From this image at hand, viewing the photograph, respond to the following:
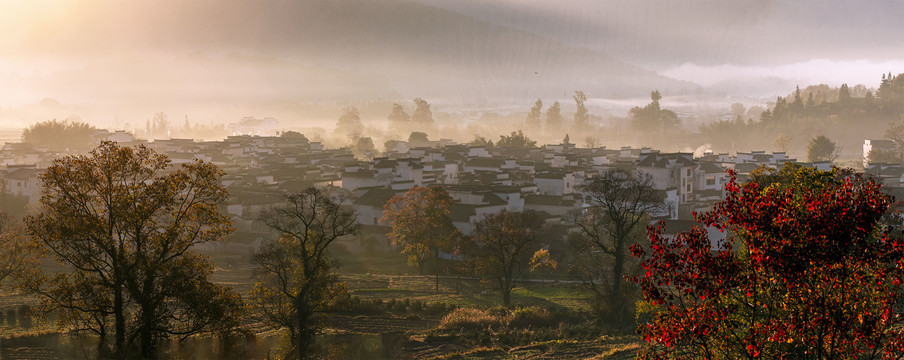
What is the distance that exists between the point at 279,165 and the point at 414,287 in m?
41.7

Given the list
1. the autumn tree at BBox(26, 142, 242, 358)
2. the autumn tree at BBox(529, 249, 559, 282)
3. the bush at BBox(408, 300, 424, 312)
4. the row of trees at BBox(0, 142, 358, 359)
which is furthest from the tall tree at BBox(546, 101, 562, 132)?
the autumn tree at BBox(26, 142, 242, 358)

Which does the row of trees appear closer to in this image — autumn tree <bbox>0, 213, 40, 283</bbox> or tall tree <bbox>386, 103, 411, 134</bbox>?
autumn tree <bbox>0, 213, 40, 283</bbox>

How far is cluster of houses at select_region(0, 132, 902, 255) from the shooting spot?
156 ft

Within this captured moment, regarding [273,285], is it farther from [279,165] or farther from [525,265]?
[279,165]

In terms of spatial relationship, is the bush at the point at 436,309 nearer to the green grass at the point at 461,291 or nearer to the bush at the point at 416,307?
the bush at the point at 416,307

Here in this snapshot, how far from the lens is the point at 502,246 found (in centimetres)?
3456

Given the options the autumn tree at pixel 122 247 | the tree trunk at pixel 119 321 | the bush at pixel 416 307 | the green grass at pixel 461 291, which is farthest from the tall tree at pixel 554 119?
the tree trunk at pixel 119 321

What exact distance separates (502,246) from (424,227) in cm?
693

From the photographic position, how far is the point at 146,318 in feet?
55.3

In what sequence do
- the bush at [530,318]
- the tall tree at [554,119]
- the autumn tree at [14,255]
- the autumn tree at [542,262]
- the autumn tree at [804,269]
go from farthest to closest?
the tall tree at [554,119]
the autumn tree at [542,262]
the autumn tree at [14,255]
the bush at [530,318]
the autumn tree at [804,269]

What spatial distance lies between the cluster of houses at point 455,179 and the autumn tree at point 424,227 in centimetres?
304

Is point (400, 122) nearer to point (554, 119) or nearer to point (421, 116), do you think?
point (421, 116)

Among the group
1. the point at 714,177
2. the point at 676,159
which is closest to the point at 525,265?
the point at 676,159

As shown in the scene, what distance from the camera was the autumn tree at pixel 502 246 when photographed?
33.8 meters
